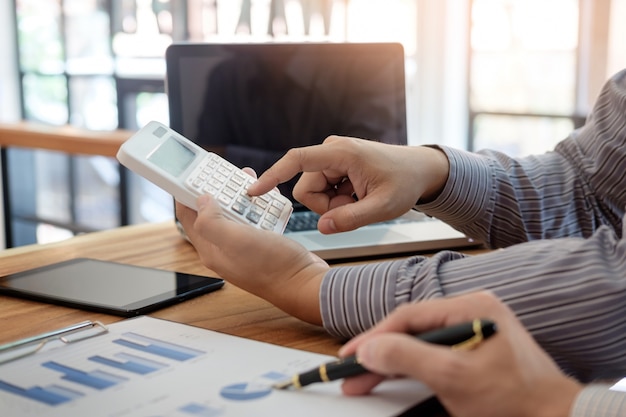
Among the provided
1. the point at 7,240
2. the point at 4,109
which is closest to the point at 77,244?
the point at 7,240

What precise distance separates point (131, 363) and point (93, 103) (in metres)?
3.95

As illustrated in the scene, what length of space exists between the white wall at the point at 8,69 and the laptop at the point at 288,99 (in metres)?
3.82

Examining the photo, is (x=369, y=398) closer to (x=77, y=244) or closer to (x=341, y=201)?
(x=341, y=201)

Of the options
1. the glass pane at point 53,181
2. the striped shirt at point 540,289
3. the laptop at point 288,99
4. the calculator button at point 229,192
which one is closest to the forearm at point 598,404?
the striped shirt at point 540,289

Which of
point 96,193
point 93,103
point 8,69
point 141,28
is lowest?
point 96,193

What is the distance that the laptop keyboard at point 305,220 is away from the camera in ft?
3.36

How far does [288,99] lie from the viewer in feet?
3.62

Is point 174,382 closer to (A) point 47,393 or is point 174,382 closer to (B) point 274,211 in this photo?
(A) point 47,393

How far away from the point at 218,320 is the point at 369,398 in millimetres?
226

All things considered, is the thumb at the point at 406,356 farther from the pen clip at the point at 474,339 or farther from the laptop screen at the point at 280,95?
the laptop screen at the point at 280,95

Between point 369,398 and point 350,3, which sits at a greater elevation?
point 350,3

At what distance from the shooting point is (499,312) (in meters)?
0.47

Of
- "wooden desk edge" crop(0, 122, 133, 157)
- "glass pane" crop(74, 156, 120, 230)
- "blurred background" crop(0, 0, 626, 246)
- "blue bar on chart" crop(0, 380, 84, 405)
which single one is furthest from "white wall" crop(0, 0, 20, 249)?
"blue bar on chart" crop(0, 380, 84, 405)

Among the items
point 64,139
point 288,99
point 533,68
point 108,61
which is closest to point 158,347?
point 288,99
